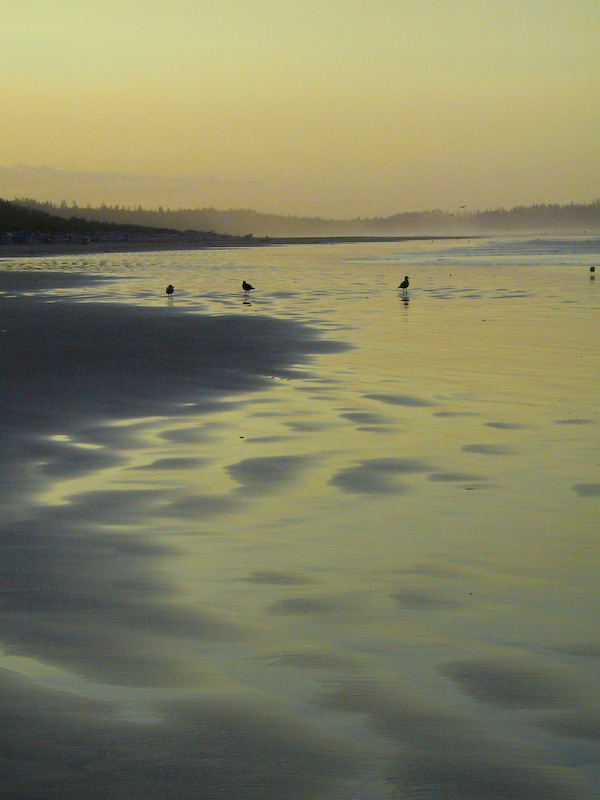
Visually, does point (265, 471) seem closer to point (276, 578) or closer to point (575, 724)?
point (276, 578)

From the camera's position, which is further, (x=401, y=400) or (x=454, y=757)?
(x=401, y=400)

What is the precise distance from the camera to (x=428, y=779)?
3348 millimetres

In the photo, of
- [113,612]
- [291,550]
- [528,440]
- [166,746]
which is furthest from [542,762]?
[528,440]

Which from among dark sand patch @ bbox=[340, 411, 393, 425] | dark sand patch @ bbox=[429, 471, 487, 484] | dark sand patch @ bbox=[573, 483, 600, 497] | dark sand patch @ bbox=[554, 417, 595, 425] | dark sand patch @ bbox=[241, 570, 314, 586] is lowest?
dark sand patch @ bbox=[241, 570, 314, 586]

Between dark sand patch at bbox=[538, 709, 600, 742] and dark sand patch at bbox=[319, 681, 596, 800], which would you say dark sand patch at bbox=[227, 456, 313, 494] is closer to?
dark sand patch at bbox=[319, 681, 596, 800]

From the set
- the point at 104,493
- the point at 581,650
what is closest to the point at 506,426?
the point at 104,493

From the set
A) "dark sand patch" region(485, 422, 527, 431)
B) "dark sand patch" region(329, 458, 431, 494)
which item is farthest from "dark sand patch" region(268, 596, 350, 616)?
"dark sand patch" region(485, 422, 527, 431)

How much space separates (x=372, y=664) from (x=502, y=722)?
2.35 feet

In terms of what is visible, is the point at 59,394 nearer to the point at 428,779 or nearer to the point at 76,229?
the point at 428,779

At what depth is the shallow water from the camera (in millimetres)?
3488

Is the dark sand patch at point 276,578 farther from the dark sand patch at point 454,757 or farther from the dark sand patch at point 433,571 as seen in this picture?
the dark sand patch at point 454,757

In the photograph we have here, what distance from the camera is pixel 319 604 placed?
5109mm

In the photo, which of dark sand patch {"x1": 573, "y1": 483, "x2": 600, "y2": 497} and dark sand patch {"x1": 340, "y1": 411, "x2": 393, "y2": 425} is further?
dark sand patch {"x1": 340, "y1": 411, "x2": 393, "y2": 425}

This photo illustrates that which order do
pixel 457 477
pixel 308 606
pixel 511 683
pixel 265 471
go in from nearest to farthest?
1. pixel 511 683
2. pixel 308 606
3. pixel 457 477
4. pixel 265 471
